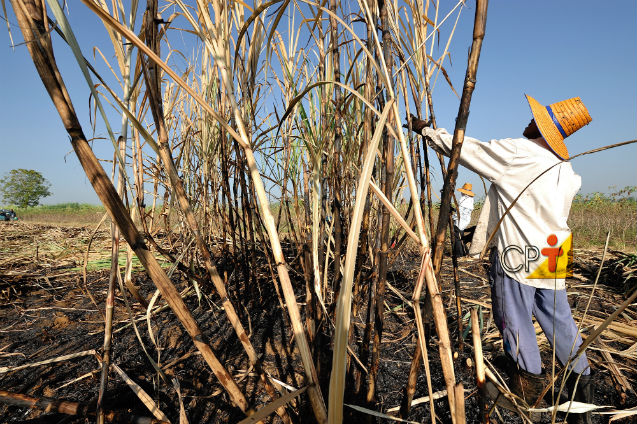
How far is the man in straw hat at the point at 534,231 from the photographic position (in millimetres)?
1262

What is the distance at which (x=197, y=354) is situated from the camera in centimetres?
129

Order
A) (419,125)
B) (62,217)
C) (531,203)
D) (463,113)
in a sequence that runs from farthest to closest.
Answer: (62,217), (531,203), (419,125), (463,113)

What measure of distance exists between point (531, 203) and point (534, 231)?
0.12 meters

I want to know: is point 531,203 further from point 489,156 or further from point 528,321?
point 528,321

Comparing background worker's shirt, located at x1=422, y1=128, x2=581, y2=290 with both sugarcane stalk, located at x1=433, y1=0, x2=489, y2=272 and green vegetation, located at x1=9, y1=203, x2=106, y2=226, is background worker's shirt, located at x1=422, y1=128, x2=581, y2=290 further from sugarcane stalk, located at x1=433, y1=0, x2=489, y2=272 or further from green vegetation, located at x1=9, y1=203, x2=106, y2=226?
green vegetation, located at x1=9, y1=203, x2=106, y2=226

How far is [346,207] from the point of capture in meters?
1.49

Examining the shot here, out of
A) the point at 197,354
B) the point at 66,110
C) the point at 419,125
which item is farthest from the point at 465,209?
the point at 66,110

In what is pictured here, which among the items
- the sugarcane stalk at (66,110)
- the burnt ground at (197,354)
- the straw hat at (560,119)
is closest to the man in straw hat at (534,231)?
the straw hat at (560,119)

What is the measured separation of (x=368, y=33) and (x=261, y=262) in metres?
1.90

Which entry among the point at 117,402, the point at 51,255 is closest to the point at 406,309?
the point at 117,402

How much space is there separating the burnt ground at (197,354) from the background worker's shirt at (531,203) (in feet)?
0.73

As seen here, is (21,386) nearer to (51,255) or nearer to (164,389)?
(164,389)

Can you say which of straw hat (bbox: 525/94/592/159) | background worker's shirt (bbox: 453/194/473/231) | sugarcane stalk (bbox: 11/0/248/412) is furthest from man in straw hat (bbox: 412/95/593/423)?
background worker's shirt (bbox: 453/194/473/231)

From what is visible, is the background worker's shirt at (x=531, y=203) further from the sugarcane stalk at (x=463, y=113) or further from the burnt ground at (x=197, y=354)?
the sugarcane stalk at (x=463, y=113)
